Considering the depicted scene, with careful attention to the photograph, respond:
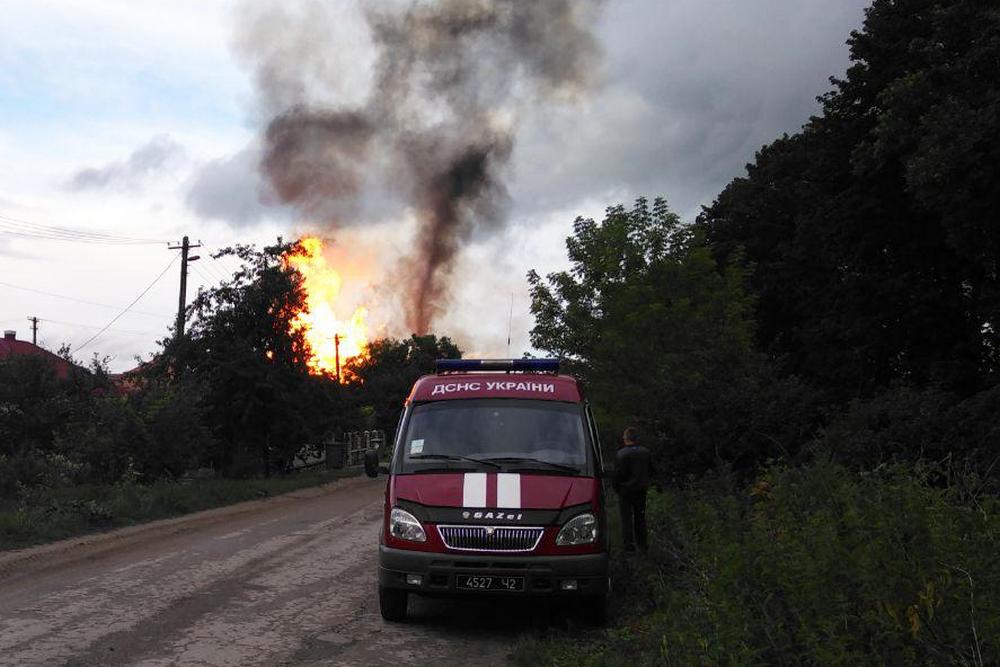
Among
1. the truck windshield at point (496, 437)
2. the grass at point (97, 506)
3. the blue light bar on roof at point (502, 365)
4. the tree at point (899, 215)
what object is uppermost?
the tree at point (899, 215)

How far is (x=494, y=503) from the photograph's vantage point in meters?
7.29

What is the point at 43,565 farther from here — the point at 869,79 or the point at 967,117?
the point at 869,79

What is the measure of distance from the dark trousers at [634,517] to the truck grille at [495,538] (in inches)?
117

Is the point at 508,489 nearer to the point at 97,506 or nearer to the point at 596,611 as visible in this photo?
the point at 596,611

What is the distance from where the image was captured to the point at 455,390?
869 centimetres

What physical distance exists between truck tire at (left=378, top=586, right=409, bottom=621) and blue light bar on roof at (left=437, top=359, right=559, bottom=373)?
8.73 ft

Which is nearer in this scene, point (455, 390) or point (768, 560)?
point (768, 560)

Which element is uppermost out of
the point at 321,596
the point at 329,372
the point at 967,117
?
the point at 967,117

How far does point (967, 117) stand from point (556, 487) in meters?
15.7

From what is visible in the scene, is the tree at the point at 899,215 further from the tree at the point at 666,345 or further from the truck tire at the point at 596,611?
the truck tire at the point at 596,611

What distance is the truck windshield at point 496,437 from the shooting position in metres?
7.82

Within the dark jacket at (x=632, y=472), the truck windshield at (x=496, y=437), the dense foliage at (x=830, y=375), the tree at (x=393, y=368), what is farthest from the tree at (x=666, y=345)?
the tree at (x=393, y=368)

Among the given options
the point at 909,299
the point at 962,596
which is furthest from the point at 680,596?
the point at 909,299

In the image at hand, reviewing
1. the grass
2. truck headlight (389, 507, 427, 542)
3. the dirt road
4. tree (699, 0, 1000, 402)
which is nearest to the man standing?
the dirt road
